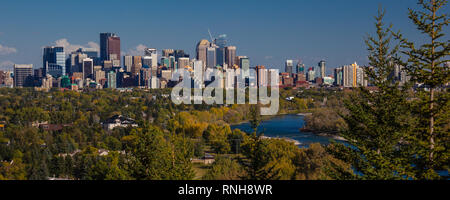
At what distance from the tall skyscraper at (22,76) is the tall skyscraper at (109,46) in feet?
51.1

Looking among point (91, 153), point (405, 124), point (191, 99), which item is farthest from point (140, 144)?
point (191, 99)

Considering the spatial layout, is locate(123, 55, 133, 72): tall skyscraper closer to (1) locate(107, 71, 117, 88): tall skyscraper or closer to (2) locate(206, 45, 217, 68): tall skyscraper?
(2) locate(206, 45, 217, 68): tall skyscraper

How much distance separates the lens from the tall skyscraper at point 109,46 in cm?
5872

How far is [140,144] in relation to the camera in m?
5.10

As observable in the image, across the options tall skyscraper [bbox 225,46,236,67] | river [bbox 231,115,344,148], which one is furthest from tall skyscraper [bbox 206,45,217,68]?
river [bbox 231,115,344,148]

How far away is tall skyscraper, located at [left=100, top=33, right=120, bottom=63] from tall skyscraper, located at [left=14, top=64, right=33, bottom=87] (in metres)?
15.6

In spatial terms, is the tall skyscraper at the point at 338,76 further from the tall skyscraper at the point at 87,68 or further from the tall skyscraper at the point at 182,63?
the tall skyscraper at the point at 87,68

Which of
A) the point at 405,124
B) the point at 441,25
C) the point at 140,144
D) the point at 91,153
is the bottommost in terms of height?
the point at 91,153

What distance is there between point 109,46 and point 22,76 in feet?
57.6

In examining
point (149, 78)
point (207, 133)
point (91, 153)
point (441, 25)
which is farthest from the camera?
point (149, 78)

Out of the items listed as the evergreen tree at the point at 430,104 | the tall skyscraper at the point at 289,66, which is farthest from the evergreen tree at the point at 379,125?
the tall skyscraper at the point at 289,66

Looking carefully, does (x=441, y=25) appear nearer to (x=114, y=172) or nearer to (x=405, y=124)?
(x=405, y=124)

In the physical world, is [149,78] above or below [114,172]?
above
